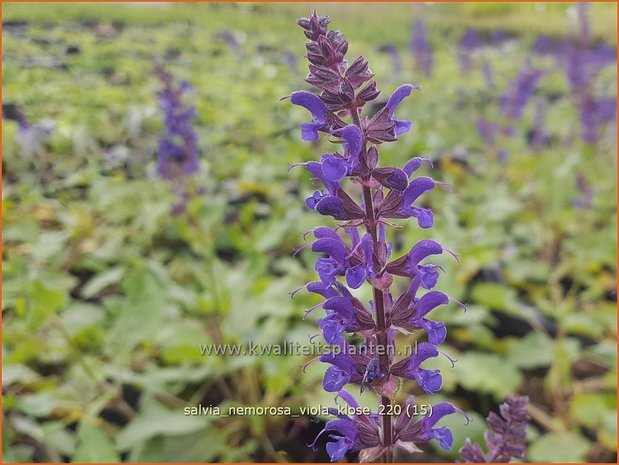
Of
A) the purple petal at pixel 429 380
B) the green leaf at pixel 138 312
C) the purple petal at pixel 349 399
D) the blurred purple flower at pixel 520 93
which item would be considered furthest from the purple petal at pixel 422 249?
the blurred purple flower at pixel 520 93

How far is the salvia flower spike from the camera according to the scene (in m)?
1.10

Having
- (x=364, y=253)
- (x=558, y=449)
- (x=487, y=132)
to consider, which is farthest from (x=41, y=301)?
(x=487, y=132)

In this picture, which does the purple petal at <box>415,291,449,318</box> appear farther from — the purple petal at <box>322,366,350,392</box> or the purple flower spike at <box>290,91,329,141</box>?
the purple flower spike at <box>290,91,329,141</box>

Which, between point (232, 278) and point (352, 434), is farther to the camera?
point (232, 278)

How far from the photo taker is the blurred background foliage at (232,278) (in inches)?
97.0

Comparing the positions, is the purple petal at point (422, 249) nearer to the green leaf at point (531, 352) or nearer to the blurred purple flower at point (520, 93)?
the green leaf at point (531, 352)

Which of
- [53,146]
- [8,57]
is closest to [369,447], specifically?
[53,146]

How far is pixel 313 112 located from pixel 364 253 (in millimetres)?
324

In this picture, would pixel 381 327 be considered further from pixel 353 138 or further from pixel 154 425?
pixel 154 425

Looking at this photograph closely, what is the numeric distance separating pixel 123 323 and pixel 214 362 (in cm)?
46

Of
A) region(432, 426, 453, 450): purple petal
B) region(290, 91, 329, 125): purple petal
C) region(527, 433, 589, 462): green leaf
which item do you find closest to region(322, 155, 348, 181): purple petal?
region(290, 91, 329, 125): purple petal

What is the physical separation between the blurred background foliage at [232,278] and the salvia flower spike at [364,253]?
0.94 m

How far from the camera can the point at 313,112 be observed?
3.88 feet

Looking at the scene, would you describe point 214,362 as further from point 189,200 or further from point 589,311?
point 589,311
